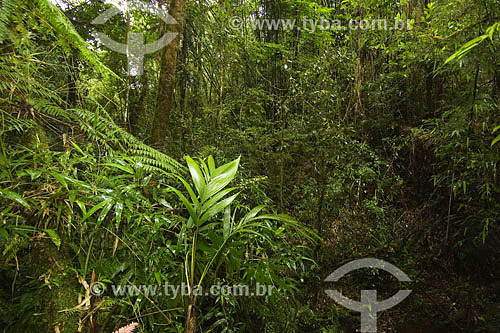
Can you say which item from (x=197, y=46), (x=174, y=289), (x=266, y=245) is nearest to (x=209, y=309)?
(x=174, y=289)

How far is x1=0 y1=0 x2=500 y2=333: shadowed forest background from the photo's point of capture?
125 centimetres

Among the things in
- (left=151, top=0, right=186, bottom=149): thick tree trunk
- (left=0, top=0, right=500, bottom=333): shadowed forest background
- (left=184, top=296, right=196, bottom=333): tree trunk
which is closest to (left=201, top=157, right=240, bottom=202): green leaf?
(left=0, top=0, right=500, bottom=333): shadowed forest background

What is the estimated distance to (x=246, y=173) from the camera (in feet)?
9.50

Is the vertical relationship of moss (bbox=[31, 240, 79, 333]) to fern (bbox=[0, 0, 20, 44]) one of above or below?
below

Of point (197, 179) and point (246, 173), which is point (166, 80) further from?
point (197, 179)

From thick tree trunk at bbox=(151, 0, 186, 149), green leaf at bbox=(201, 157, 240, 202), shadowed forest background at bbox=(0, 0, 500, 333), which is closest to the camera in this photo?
shadowed forest background at bbox=(0, 0, 500, 333)

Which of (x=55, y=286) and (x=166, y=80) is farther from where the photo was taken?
(x=166, y=80)

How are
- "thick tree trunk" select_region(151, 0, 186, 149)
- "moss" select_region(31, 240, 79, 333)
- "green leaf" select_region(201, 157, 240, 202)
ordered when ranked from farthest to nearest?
"thick tree trunk" select_region(151, 0, 186, 149), "green leaf" select_region(201, 157, 240, 202), "moss" select_region(31, 240, 79, 333)

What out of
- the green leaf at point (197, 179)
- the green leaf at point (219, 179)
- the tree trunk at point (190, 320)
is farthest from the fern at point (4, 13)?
the tree trunk at point (190, 320)

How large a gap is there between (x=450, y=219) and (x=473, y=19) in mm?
1710

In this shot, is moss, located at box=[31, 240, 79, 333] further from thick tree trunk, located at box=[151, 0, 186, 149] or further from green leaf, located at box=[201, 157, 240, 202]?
thick tree trunk, located at box=[151, 0, 186, 149]

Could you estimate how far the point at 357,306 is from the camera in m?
2.43

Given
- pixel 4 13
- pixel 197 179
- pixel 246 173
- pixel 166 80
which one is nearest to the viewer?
pixel 4 13

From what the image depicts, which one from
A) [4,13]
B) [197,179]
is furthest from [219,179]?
[4,13]
